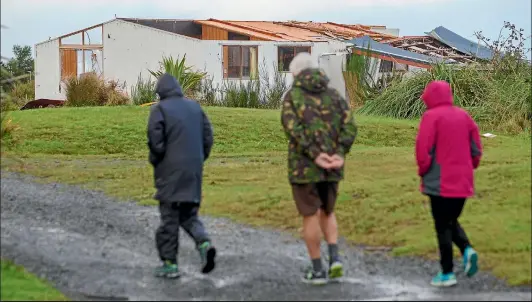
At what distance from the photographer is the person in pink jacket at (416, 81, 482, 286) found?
27.1ft

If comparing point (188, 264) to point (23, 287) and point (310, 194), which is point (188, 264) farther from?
point (23, 287)

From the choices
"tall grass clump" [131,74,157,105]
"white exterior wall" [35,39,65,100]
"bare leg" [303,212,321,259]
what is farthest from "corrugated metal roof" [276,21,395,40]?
"bare leg" [303,212,321,259]

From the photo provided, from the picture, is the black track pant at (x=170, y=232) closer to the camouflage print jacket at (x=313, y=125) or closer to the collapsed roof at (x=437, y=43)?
the camouflage print jacket at (x=313, y=125)

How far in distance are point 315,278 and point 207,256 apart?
0.93 m

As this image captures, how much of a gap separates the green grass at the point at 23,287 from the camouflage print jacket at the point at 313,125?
2.05 metres

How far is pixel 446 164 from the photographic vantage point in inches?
326

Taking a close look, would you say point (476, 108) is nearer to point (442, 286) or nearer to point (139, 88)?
point (139, 88)

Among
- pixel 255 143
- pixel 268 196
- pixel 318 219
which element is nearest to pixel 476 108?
pixel 255 143

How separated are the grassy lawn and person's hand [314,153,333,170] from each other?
1772 millimetres

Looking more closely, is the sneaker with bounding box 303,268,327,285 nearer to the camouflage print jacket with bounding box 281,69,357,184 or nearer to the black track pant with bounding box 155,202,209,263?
the camouflage print jacket with bounding box 281,69,357,184

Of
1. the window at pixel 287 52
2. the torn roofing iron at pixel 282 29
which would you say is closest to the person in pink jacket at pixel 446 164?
the window at pixel 287 52

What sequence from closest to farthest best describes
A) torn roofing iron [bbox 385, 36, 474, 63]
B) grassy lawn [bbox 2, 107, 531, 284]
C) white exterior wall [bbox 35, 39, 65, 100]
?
grassy lawn [bbox 2, 107, 531, 284]
torn roofing iron [bbox 385, 36, 474, 63]
white exterior wall [bbox 35, 39, 65, 100]

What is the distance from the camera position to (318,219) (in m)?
8.49

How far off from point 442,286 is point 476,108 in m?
15.2
